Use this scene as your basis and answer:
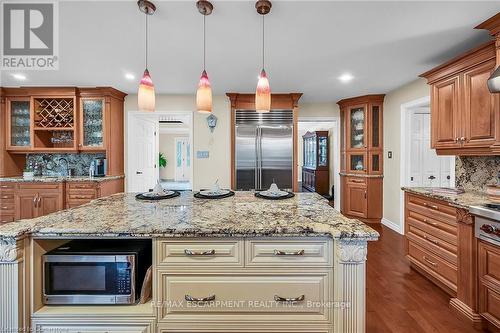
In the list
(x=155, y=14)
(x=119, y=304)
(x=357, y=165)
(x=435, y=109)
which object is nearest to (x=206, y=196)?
(x=119, y=304)

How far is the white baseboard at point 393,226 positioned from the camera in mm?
4200

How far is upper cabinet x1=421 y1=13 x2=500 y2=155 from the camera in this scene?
7.20 feet

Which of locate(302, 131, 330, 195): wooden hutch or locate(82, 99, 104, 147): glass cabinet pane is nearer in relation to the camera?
locate(82, 99, 104, 147): glass cabinet pane

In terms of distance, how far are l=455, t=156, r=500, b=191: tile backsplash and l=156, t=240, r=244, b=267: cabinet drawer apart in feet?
9.44

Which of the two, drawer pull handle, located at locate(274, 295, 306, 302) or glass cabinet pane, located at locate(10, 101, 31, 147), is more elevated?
glass cabinet pane, located at locate(10, 101, 31, 147)

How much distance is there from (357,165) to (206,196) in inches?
147

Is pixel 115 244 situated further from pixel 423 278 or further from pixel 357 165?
pixel 357 165

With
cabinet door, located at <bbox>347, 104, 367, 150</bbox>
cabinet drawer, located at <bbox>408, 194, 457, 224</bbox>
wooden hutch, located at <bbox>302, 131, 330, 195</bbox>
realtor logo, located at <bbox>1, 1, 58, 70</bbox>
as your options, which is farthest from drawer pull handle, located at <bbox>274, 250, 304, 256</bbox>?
wooden hutch, located at <bbox>302, 131, 330, 195</bbox>

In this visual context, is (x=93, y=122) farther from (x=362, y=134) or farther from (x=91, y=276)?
(x=362, y=134)

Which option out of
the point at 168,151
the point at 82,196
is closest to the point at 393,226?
the point at 82,196

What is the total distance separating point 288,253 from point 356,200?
4.10 metres

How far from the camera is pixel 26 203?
3.96m

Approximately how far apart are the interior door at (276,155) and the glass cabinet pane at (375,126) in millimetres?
1631

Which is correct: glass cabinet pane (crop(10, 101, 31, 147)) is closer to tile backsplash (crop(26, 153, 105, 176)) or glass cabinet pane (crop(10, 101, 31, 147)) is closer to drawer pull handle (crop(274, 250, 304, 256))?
tile backsplash (crop(26, 153, 105, 176))
